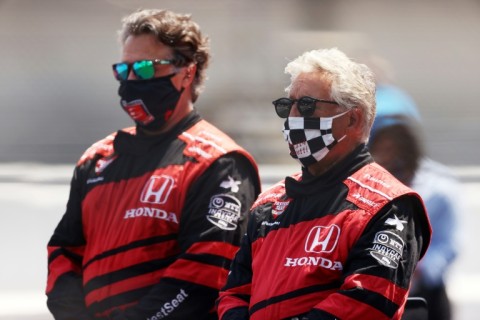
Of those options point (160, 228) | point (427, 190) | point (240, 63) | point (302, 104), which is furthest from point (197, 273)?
point (240, 63)

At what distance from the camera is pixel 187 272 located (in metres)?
3.40

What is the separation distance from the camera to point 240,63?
13258 mm

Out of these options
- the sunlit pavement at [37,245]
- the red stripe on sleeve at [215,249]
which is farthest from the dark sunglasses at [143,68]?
the sunlit pavement at [37,245]

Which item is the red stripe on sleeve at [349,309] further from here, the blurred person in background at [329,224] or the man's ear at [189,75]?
the man's ear at [189,75]

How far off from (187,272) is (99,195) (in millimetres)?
453

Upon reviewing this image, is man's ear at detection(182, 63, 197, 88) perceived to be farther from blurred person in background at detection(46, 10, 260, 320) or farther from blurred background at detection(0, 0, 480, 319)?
blurred background at detection(0, 0, 480, 319)

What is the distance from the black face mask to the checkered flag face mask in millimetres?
656

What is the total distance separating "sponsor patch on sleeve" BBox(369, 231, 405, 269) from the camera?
9.34 feet

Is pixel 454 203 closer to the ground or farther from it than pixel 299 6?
farther from it

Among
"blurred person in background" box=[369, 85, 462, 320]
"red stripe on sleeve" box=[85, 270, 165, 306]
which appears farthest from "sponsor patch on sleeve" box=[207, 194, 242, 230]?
"blurred person in background" box=[369, 85, 462, 320]

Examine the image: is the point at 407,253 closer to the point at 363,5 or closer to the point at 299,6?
the point at 299,6

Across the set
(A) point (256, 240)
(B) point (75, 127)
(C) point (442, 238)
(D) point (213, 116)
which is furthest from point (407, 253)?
(B) point (75, 127)

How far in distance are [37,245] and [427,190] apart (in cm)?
317

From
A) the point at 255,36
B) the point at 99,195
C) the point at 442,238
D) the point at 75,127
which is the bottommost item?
the point at 75,127
